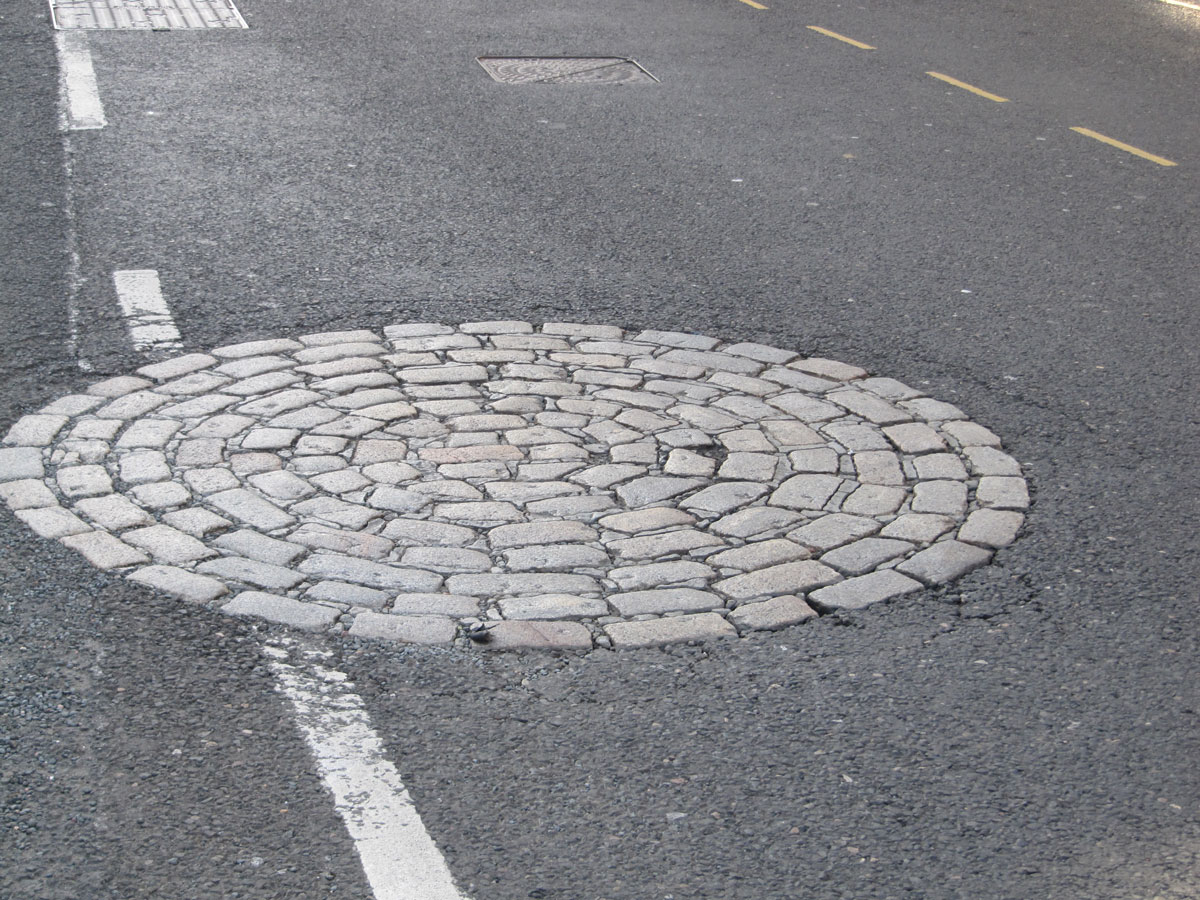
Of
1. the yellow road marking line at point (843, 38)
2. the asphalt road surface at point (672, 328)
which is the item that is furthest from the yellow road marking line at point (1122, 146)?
the yellow road marking line at point (843, 38)

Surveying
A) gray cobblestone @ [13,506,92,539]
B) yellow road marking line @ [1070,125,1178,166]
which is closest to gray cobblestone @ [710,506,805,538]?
gray cobblestone @ [13,506,92,539]

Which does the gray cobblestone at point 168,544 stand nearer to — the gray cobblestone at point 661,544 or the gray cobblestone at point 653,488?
the gray cobblestone at point 661,544

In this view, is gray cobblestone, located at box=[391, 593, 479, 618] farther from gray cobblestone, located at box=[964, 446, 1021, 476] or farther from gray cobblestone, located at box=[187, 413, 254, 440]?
gray cobblestone, located at box=[964, 446, 1021, 476]

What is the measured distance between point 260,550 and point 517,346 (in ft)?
6.43

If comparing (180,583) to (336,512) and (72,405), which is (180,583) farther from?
(72,405)

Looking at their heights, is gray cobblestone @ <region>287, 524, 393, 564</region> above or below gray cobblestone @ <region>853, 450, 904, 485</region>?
below

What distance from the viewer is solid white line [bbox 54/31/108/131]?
28.7 feet

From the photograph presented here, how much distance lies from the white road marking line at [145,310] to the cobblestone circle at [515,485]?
277 millimetres

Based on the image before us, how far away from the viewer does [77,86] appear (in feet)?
31.4

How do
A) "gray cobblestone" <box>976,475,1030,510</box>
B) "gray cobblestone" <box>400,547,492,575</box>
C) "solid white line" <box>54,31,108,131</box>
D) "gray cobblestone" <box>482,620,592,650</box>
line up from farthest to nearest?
"solid white line" <box>54,31,108,131</box> < "gray cobblestone" <box>976,475,1030,510</box> < "gray cobblestone" <box>400,547,492,575</box> < "gray cobblestone" <box>482,620,592,650</box>

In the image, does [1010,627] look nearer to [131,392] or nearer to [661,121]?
[131,392]

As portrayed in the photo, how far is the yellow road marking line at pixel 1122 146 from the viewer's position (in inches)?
345

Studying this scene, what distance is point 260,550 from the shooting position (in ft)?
13.7

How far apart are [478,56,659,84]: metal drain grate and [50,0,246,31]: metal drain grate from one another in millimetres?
2661
